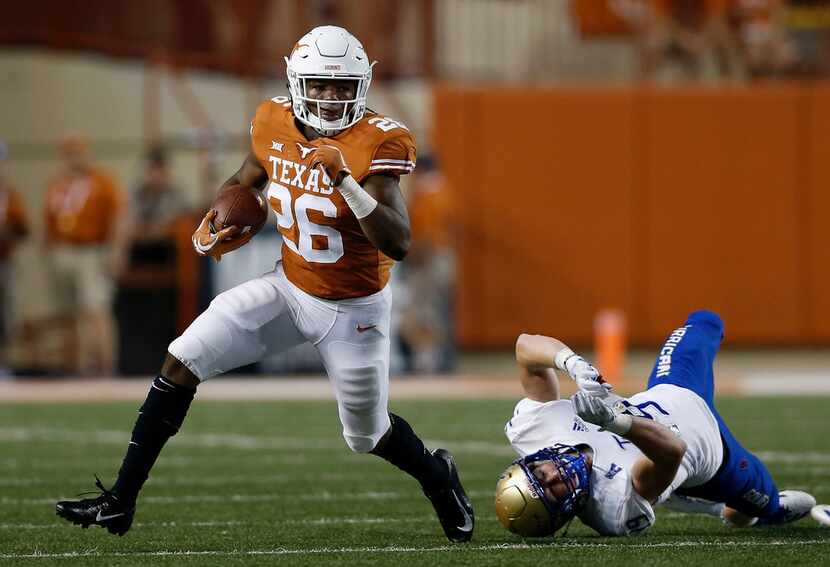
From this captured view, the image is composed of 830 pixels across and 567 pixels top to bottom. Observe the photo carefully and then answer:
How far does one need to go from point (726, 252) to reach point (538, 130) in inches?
82.0

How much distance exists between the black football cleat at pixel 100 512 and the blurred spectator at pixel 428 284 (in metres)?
7.73

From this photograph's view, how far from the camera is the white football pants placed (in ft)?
16.7

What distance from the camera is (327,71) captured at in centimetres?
508

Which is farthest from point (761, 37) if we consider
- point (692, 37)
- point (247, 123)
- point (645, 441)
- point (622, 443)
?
point (645, 441)

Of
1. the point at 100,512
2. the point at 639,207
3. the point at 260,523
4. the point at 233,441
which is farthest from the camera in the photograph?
the point at 639,207

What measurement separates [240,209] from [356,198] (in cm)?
59

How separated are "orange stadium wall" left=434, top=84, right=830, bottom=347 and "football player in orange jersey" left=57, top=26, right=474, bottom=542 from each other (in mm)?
9123

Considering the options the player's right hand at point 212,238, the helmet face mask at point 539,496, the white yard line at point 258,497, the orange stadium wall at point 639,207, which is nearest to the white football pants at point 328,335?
the player's right hand at point 212,238

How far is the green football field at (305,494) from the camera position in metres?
4.80

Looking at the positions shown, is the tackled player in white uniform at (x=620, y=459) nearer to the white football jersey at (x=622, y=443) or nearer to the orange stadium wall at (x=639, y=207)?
the white football jersey at (x=622, y=443)

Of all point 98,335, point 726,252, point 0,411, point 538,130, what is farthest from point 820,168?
point 0,411

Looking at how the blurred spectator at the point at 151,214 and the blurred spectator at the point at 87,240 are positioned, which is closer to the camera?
the blurred spectator at the point at 87,240

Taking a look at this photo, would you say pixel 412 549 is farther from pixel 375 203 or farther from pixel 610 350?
pixel 610 350

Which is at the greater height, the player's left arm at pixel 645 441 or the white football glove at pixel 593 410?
the white football glove at pixel 593 410
